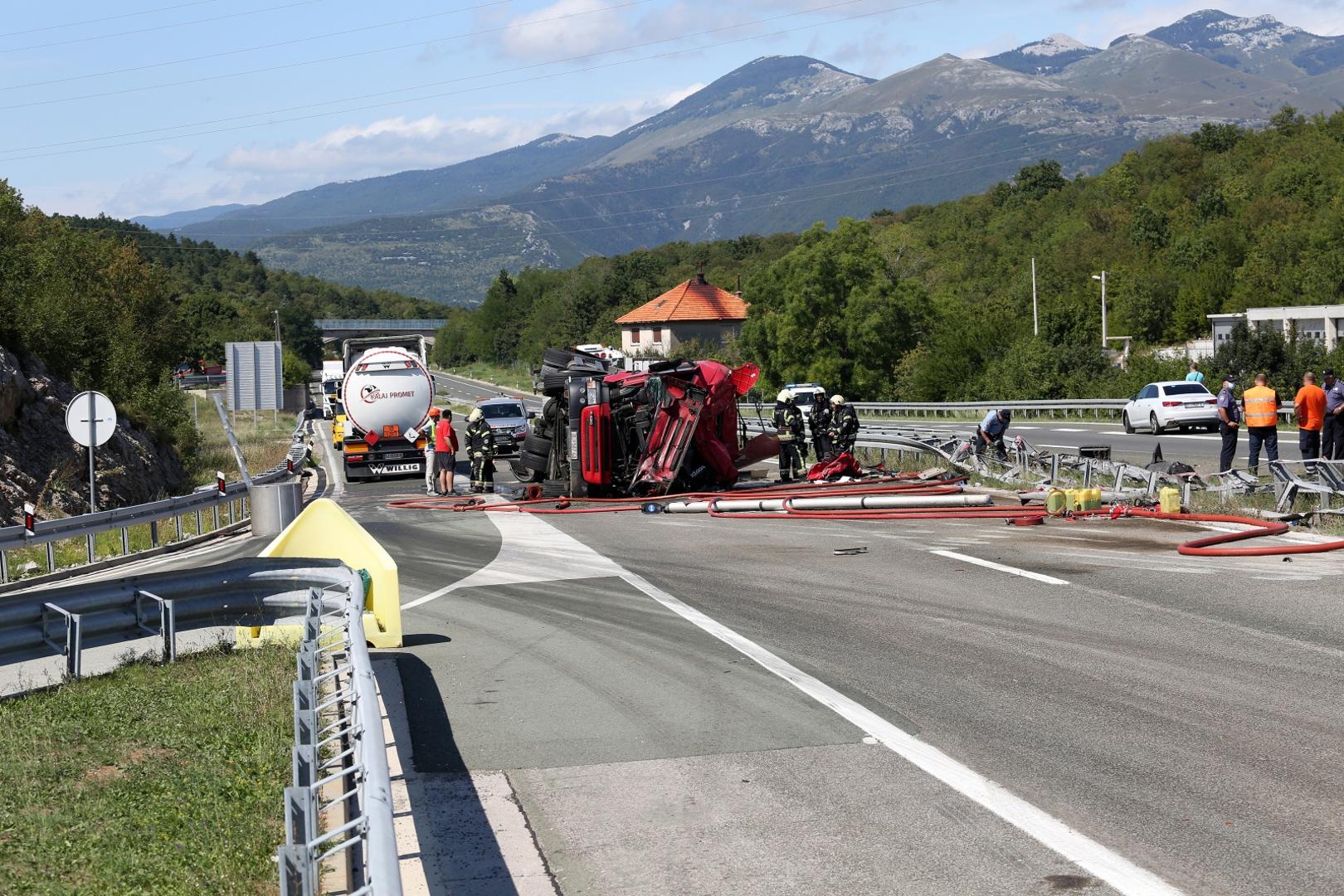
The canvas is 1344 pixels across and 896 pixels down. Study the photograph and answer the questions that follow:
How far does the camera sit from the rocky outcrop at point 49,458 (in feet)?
88.3

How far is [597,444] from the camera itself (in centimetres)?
2412

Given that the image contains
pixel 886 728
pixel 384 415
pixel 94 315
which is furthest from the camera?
pixel 94 315

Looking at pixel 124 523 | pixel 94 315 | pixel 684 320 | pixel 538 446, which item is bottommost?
pixel 124 523

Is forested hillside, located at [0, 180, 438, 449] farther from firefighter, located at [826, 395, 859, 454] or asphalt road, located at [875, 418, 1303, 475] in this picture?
asphalt road, located at [875, 418, 1303, 475]

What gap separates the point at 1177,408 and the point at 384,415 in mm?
20545

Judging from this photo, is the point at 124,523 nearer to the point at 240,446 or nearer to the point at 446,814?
the point at 446,814

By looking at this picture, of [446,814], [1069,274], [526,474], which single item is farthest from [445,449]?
[1069,274]

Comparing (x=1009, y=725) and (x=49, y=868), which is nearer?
(x=49, y=868)

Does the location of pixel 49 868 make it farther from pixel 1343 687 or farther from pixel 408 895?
pixel 1343 687

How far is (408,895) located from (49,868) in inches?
59.9

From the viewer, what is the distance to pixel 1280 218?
84.6m

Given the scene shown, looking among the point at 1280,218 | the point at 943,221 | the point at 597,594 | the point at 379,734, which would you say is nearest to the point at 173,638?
the point at 597,594

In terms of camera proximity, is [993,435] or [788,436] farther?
[788,436]

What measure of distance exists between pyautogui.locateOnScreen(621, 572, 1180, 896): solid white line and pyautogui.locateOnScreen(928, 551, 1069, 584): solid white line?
3954mm
